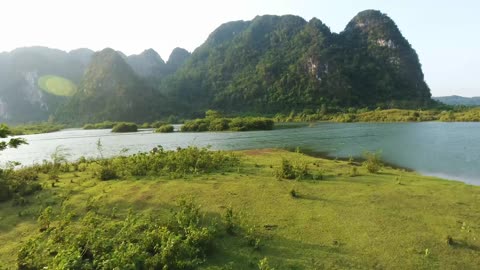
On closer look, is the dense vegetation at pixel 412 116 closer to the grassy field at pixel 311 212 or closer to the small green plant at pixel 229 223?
the grassy field at pixel 311 212

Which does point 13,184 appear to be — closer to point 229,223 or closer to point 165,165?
point 165,165

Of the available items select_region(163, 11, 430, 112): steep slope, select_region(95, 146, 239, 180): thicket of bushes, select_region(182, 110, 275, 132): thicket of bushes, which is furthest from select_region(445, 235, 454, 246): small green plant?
select_region(163, 11, 430, 112): steep slope

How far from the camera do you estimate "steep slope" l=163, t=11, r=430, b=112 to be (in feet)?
453

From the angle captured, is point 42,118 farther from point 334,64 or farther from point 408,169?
point 408,169

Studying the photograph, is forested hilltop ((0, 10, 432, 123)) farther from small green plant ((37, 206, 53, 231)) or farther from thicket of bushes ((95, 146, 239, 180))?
small green plant ((37, 206, 53, 231))

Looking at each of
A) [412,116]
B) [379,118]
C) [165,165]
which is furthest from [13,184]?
[379,118]

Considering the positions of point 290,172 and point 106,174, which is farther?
point 106,174

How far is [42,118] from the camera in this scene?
19325cm

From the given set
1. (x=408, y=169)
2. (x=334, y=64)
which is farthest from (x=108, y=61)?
(x=408, y=169)

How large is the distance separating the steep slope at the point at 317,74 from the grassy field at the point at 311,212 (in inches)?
4539

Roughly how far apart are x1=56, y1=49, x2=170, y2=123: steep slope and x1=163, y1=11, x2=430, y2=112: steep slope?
23050 millimetres

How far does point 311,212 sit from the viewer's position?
1022 cm

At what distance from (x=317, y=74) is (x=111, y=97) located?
83041 millimetres

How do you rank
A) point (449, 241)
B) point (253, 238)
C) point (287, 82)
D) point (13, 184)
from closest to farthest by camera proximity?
point (449, 241) → point (253, 238) → point (13, 184) → point (287, 82)
